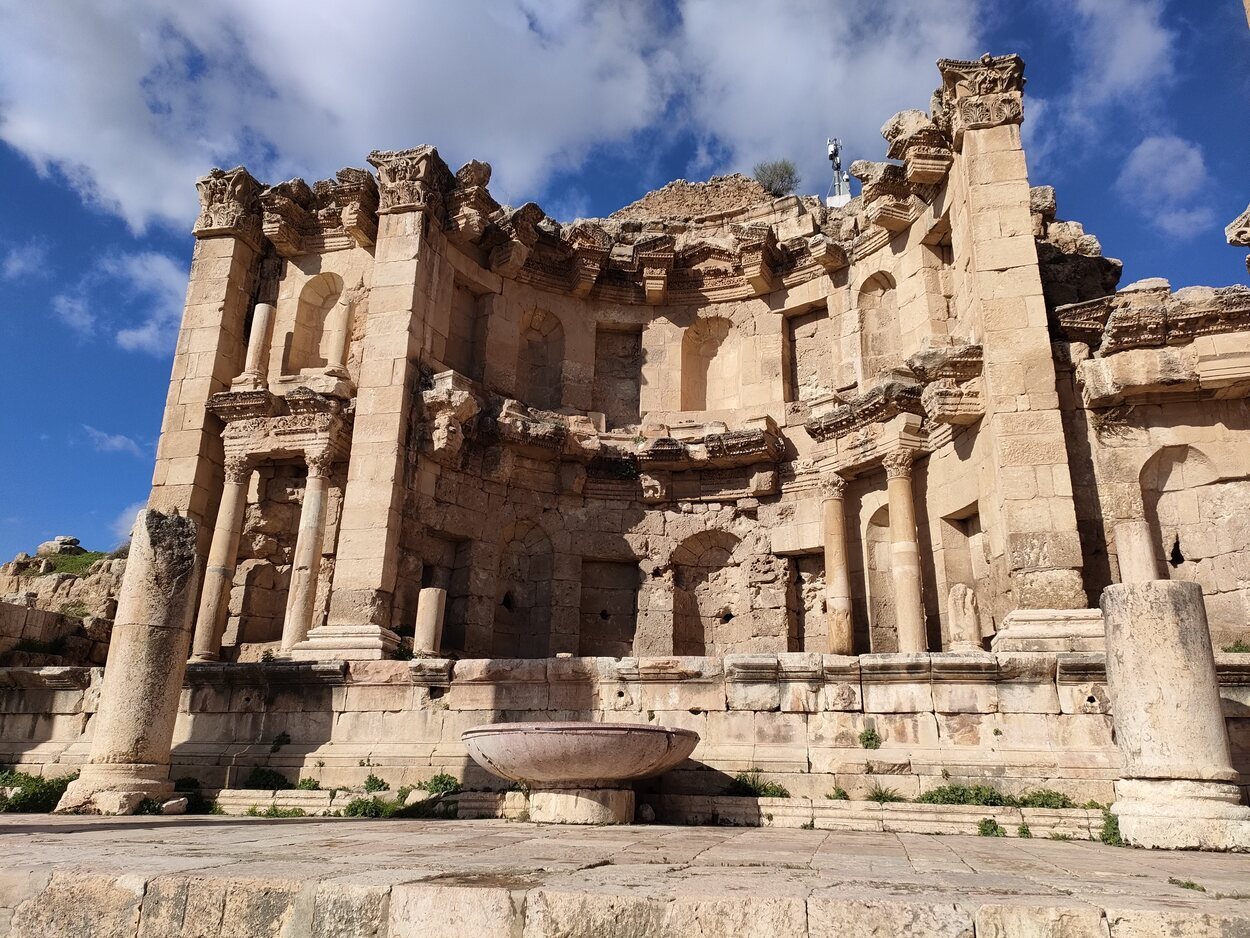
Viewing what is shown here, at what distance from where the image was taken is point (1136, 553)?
27.0ft

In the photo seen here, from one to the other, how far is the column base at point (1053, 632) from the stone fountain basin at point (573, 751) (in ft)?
16.4

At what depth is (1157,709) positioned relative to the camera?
7.50 m

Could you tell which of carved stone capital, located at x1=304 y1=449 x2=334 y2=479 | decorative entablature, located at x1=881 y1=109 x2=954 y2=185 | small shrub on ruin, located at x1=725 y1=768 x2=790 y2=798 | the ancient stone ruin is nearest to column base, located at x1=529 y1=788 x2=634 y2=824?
the ancient stone ruin

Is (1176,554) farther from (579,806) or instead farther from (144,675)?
(144,675)

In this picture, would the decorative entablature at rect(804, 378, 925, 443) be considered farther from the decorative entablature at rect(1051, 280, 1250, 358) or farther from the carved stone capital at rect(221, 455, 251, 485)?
the carved stone capital at rect(221, 455, 251, 485)

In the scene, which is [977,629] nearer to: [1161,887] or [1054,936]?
[1161,887]

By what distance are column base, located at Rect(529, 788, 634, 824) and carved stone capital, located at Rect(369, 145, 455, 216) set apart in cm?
1135

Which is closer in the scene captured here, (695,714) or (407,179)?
(695,714)

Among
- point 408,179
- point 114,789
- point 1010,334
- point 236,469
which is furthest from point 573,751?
point 408,179

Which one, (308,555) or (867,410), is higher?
(867,410)

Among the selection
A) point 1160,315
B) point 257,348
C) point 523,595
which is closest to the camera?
point 1160,315

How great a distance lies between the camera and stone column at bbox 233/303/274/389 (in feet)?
53.6

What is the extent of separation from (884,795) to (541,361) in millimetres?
12223

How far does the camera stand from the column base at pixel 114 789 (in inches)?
364
